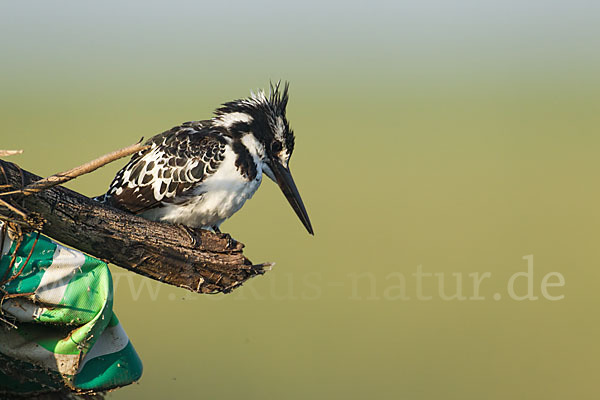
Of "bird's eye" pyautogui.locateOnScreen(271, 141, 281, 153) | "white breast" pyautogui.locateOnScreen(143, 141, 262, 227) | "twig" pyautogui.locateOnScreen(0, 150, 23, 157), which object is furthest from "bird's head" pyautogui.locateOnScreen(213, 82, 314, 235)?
"twig" pyautogui.locateOnScreen(0, 150, 23, 157)

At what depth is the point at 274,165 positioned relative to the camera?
393 cm

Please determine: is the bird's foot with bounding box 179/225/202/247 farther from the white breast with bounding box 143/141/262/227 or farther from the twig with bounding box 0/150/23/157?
the twig with bounding box 0/150/23/157

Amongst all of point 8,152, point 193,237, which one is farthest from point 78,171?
point 193,237

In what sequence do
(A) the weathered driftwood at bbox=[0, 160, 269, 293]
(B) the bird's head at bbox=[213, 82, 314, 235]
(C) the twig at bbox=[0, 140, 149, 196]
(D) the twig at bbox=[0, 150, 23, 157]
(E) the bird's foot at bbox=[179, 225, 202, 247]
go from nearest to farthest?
(D) the twig at bbox=[0, 150, 23, 157], (C) the twig at bbox=[0, 140, 149, 196], (A) the weathered driftwood at bbox=[0, 160, 269, 293], (E) the bird's foot at bbox=[179, 225, 202, 247], (B) the bird's head at bbox=[213, 82, 314, 235]

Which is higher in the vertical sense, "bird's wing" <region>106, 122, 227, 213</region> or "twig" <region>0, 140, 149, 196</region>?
"bird's wing" <region>106, 122, 227, 213</region>

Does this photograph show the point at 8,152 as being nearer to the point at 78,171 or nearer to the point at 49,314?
the point at 78,171

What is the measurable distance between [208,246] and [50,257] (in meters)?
0.76

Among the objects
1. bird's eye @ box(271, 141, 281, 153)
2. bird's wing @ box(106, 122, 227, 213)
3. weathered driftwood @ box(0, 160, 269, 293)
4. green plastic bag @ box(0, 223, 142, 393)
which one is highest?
bird's eye @ box(271, 141, 281, 153)

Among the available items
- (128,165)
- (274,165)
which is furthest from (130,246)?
(274,165)

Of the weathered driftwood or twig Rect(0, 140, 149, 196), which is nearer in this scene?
twig Rect(0, 140, 149, 196)

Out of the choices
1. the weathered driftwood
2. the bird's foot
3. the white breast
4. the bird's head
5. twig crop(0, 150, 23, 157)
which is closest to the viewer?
twig crop(0, 150, 23, 157)

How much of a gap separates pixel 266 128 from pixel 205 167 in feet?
1.45

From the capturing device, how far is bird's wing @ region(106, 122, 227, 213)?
3555 mm

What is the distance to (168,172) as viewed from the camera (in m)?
3.58
